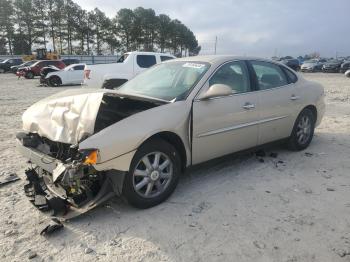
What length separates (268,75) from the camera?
5379 mm

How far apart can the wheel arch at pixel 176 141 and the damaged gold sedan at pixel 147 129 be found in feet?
0.04

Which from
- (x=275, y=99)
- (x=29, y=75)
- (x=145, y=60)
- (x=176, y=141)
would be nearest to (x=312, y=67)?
(x=29, y=75)

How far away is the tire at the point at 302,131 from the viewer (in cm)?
586

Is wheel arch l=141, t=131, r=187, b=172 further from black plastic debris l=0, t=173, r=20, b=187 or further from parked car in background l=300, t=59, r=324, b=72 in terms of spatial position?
parked car in background l=300, t=59, r=324, b=72

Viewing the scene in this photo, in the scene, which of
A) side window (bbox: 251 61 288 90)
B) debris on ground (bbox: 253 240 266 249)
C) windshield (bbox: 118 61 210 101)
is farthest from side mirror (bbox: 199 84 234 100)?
debris on ground (bbox: 253 240 266 249)

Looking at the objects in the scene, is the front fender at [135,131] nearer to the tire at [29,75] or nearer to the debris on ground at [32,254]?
the debris on ground at [32,254]

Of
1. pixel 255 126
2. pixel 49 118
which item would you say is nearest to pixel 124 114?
pixel 49 118

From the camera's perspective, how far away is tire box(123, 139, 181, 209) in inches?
143

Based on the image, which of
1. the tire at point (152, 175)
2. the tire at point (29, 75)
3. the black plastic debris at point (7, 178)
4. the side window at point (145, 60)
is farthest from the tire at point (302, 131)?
the tire at point (29, 75)

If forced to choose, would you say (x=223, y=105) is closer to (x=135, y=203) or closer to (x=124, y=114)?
(x=124, y=114)

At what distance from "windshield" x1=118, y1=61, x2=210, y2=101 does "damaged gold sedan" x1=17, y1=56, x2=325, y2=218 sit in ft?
0.05

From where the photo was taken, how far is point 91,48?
75000 millimetres

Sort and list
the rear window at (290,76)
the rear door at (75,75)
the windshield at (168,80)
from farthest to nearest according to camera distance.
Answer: the rear door at (75,75)
the rear window at (290,76)
the windshield at (168,80)

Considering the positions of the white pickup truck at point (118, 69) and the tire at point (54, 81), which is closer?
the white pickup truck at point (118, 69)
